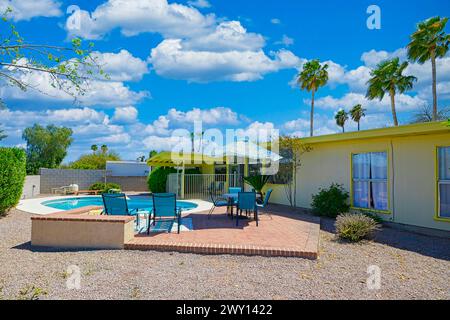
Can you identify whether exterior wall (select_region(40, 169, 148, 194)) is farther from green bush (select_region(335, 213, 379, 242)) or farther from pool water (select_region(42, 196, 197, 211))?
green bush (select_region(335, 213, 379, 242))

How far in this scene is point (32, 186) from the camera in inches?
857

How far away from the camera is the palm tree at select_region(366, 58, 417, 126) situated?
27812 millimetres

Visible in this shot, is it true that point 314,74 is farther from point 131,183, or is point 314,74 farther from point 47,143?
point 47,143

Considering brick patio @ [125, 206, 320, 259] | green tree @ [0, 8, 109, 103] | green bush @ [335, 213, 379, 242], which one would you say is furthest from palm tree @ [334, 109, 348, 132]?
green tree @ [0, 8, 109, 103]

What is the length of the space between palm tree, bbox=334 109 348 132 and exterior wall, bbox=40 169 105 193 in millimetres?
29616

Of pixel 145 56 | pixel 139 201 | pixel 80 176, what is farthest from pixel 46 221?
pixel 80 176

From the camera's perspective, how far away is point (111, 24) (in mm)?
6590

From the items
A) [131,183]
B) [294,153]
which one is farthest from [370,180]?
[131,183]

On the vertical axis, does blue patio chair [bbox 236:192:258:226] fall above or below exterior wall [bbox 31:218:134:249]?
above

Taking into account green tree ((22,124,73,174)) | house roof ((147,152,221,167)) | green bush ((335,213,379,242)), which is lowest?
green bush ((335,213,379,242))

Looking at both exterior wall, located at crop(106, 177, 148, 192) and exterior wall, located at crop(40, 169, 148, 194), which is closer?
exterior wall, located at crop(40, 169, 148, 194)

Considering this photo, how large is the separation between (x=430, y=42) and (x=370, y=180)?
17303 mm

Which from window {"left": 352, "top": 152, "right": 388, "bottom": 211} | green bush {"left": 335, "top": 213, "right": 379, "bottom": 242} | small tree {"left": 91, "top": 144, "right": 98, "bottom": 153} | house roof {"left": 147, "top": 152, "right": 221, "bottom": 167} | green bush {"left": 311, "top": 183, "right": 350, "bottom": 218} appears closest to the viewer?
green bush {"left": 335, "top": 213, "right": 379, "bottom": 242}
